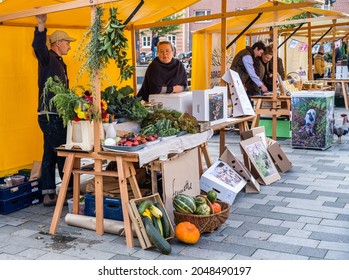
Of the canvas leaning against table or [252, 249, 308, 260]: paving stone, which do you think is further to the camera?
the canvas leaning against table

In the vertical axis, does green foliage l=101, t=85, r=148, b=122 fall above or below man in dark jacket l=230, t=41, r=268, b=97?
below

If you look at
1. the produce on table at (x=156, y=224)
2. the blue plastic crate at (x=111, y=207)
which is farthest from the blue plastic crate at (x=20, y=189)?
the produce on table at (x=156, y=224)

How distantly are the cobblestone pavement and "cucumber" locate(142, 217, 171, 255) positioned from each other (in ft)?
0.20

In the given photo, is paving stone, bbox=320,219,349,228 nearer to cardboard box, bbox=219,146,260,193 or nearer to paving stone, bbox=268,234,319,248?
paving stone, bbox=268,234,319,248

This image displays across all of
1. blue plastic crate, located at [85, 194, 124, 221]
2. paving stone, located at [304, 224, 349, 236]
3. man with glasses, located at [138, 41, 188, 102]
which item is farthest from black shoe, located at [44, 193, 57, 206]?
paving stone, located at [304, 224, 349, 236]

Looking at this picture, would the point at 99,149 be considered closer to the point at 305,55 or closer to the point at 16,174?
A: the point at 16,174

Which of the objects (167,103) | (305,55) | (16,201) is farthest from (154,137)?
(305,55)

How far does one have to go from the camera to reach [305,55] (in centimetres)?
1895

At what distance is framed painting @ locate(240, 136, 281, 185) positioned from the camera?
6.32 metres

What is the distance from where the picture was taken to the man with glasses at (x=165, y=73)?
6.81 metres

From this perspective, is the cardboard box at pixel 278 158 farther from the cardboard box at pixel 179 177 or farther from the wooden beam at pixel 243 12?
the cardboard box at pixel 179 177

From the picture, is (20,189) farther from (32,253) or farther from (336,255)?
(336,255)
